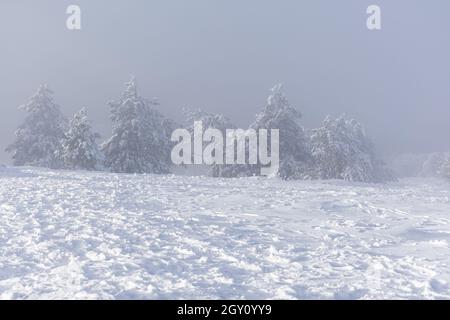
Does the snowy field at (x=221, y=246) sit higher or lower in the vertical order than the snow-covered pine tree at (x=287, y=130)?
lower

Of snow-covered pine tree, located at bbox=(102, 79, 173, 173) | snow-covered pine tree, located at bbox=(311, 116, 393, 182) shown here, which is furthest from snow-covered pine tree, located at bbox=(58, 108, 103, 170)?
snow-covered pine tree, located at bbox=(311, 116, 393, 182)

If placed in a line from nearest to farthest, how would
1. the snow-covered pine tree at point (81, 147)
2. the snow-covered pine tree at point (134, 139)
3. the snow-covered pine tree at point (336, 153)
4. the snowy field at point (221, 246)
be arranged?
the snowy field at point (221, 246) < the snow-covered pine tree at point (81, 147) < the snow-covered pine tree at point (134, 139) < the snow-covered pine tree at point (336, 153)

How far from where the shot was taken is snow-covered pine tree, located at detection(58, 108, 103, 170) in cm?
3700

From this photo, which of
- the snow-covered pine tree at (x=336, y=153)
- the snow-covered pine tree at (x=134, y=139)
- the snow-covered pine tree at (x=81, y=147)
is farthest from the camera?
the snow-covered pine tree at (x=336, y=153)

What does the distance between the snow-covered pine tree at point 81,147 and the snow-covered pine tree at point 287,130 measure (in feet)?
46.6

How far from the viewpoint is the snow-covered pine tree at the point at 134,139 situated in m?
39.5

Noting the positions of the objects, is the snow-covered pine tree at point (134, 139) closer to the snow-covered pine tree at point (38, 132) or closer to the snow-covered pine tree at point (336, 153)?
the snow-covered pine tree at point (38, 132)

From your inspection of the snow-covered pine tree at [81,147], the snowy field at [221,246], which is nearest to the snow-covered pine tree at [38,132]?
the snow-covered pine tree at [81,147]

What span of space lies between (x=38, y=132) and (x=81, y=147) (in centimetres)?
1001

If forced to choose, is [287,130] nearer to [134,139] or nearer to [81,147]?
[134,139]

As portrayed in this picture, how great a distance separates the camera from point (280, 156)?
39.6m

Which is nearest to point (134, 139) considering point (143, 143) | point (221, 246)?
point (143, 143)

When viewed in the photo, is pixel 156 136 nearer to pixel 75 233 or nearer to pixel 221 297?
pixel 75 233

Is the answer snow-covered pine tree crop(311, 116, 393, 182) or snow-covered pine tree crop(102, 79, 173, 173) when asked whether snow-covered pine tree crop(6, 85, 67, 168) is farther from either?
snow-covered pine tree crop(311, 116, 393, 182)
